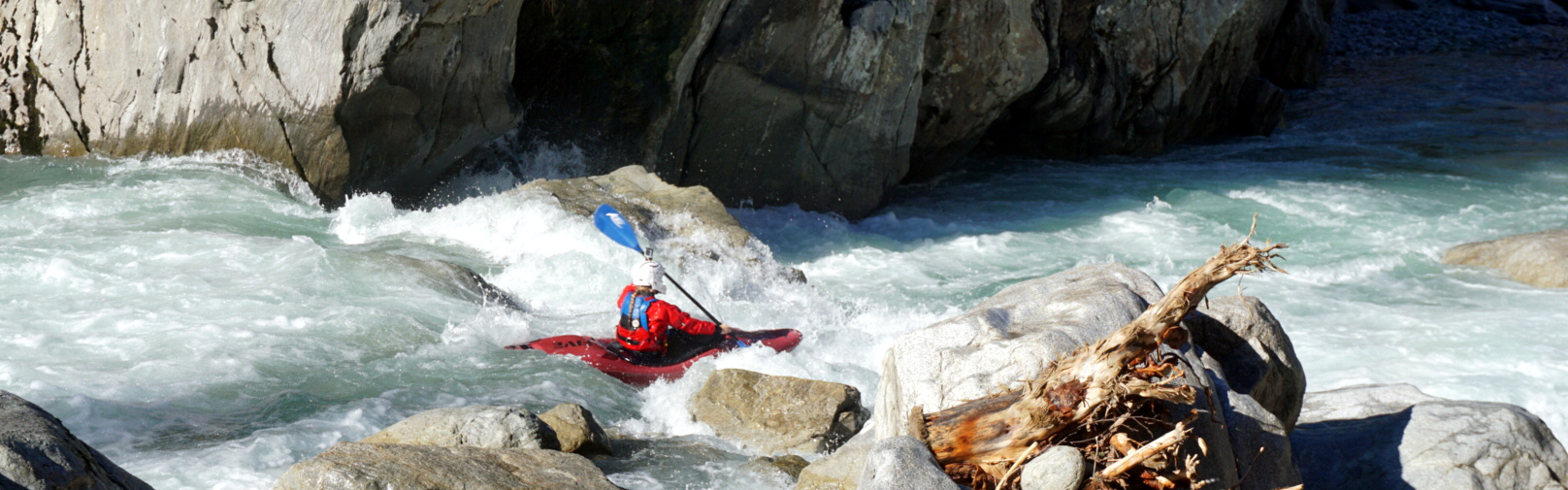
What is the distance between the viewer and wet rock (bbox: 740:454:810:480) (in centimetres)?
460

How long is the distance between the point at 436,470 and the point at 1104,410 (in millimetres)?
1981

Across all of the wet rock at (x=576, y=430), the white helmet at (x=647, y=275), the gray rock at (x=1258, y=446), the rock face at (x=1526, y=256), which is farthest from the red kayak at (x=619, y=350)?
the rock face at (x=1526, y=256)

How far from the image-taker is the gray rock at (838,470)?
408 cm

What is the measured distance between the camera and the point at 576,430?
4.58 meters

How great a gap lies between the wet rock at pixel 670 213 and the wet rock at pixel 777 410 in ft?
8.41

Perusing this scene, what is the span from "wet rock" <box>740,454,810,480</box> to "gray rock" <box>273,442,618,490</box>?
0.96 metres

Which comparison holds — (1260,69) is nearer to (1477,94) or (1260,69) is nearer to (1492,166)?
(1477,94)

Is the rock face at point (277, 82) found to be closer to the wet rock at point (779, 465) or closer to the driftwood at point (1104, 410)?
the wet rock at point (779, 465)

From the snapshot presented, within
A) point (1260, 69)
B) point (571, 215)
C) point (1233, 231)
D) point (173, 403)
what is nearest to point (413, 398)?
point (173, 403)

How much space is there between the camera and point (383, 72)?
26.1ft

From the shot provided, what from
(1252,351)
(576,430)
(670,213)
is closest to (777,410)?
(576,430)

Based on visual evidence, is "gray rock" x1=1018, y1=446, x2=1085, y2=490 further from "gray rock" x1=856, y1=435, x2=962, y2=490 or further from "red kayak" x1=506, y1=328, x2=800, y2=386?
"red kayak" x1=506, y1=328, x2=800, y2=386

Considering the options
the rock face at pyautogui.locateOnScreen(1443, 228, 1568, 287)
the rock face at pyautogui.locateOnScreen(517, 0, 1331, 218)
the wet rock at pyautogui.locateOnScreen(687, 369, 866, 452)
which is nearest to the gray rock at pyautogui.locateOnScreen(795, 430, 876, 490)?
the wet rock at pyautogui.locateOnScreen(687, 369, 866, 452)

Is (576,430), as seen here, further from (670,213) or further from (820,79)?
(820,79)
